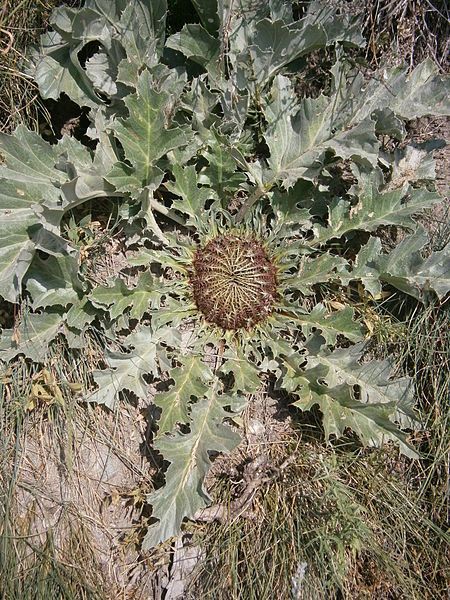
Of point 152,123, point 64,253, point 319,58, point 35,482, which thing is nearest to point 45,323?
point 64,253

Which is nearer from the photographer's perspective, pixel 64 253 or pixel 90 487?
pixel 64 253

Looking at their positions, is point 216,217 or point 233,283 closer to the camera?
point 233,283

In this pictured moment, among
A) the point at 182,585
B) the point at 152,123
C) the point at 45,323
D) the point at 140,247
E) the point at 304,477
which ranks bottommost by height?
the point at 182,585

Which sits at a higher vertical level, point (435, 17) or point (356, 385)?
point (435, 17)

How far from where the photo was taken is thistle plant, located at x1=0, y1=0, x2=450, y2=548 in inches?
85.4

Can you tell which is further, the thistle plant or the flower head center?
the flower head center

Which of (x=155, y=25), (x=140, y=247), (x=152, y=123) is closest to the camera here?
(x=152, y=123)

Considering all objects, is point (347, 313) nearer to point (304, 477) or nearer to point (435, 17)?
point (304, 477)

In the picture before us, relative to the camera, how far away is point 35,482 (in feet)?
7.77

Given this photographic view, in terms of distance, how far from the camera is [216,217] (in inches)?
97.3

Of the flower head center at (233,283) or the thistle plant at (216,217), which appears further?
the flower head center at (233,283)

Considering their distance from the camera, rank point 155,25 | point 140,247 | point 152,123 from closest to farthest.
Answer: point 152,123, point 155,25, point 140,247

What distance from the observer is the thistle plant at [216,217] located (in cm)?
217

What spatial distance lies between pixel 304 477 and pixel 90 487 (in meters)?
0.84
